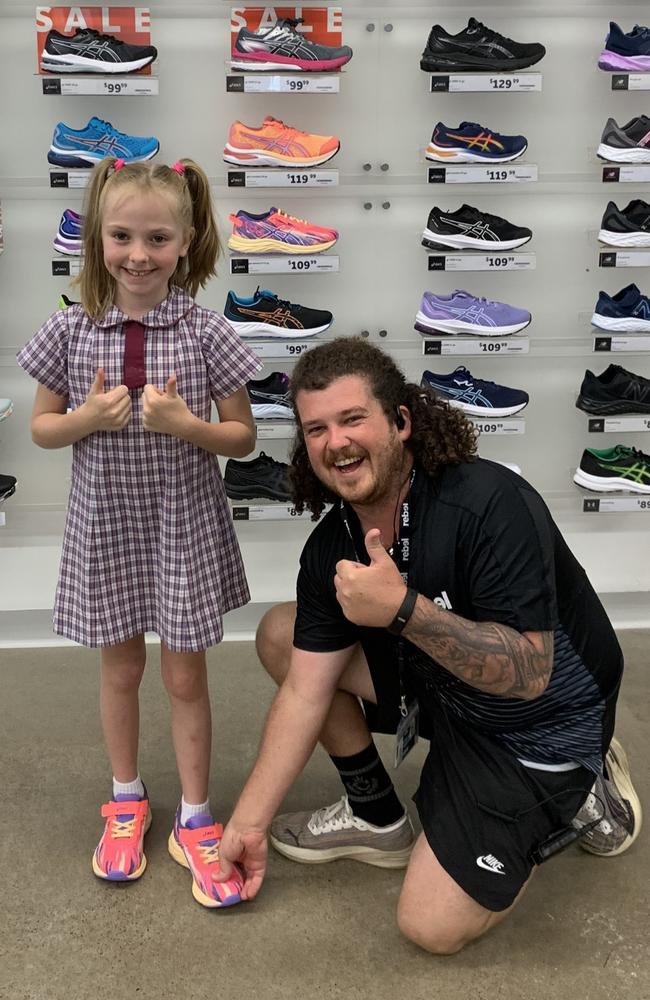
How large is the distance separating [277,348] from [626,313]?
136cm

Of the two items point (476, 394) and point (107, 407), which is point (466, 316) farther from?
point (107, 407)

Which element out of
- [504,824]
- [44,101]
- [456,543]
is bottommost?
[504,824]

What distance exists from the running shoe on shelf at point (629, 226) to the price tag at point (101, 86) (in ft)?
5.77

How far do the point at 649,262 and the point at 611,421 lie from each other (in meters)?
0.62

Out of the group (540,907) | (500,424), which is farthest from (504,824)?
(500,424)

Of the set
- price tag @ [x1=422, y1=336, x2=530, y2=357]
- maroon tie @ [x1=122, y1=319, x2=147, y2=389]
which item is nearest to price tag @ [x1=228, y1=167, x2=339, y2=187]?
price tag @ [x1=422, y1=336, x2=530, y2=357]

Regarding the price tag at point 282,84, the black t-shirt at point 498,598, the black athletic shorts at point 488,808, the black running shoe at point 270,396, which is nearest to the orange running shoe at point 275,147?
the price tag at point 282,84

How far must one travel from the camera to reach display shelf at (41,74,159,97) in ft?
10.9

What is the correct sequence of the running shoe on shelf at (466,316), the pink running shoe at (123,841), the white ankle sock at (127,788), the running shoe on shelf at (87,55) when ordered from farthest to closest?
the running shoe on shelf at (466,316) → the running shoe on shelf at (87,55) → the white ankle sock at (127,788) → the pink running shoe at (123,841)

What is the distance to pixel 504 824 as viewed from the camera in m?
2.07

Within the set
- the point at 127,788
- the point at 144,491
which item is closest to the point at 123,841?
the point at 127,788

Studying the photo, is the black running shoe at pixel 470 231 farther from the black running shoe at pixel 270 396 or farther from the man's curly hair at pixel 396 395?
the man's curly hair at pixel 396 395

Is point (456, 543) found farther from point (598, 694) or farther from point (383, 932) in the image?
point (383, 932)

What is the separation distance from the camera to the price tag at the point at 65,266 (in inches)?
136
